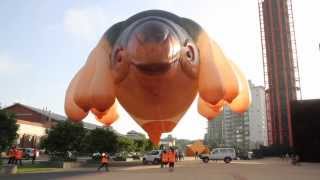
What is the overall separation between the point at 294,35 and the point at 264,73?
7.55 meters

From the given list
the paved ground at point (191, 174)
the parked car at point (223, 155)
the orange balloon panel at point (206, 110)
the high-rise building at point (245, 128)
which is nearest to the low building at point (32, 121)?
the parked car at point (223, 155)

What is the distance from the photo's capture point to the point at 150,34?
5523mm

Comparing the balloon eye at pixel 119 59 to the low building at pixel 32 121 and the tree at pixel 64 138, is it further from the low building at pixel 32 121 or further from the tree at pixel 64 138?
the low building at pixel 32 121

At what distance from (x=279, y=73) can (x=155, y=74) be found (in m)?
60.8

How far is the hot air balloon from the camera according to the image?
5672 millimetres

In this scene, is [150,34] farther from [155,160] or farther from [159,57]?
[155,160]

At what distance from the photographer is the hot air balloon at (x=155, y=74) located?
5672mm

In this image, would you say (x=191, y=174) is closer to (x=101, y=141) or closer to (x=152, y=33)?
(x=152, y=33)

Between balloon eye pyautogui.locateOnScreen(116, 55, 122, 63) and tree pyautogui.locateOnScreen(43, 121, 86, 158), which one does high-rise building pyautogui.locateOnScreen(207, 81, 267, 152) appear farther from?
balloon eye pyautogui.locateOnScreen(116, 55, 122, 63)

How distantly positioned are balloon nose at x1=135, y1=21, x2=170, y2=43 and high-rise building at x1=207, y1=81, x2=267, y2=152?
93954 millimetres

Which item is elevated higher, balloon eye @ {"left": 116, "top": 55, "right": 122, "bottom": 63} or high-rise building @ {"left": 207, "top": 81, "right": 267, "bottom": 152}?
high-rise building @ {"left": 207, "top": 81, "right": 267, "bottom": 152}

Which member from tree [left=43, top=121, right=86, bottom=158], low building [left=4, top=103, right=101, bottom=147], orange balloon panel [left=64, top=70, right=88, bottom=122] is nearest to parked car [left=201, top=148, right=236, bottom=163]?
tree [left=43, top=121, right=86, bottom=158]

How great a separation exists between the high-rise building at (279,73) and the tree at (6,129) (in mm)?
46457

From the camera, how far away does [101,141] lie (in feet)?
120
